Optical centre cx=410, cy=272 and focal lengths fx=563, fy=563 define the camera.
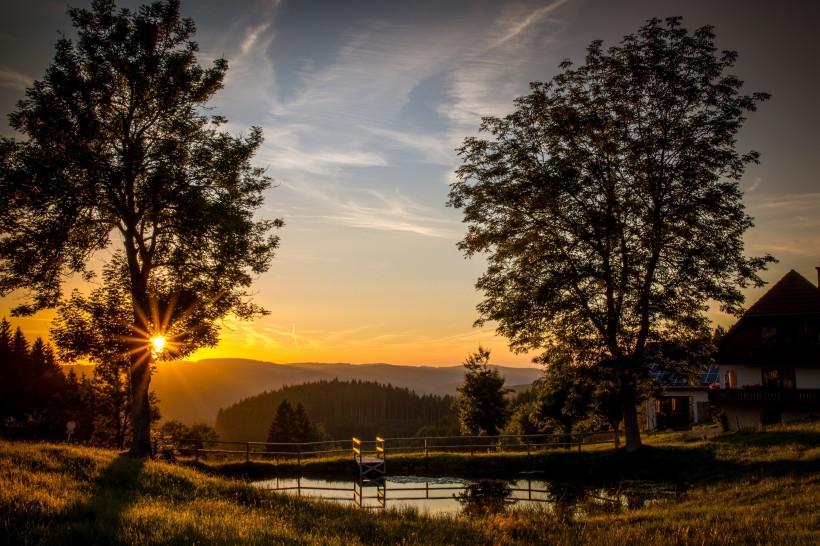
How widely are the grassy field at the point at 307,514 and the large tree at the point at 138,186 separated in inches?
316

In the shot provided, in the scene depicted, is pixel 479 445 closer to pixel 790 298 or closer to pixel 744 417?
pixel 744 417

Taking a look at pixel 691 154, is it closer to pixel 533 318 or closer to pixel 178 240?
pixel 533 318

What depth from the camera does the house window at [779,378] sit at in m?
43.0

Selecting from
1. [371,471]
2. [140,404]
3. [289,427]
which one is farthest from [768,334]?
[289,427]

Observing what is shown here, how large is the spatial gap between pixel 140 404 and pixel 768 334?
1736 inches

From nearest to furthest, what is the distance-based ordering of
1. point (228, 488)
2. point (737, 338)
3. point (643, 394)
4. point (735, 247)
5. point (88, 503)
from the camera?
point (88, 503) < point (228, 488) < point (735, 247) < point (643, 394) < point (737, 338)

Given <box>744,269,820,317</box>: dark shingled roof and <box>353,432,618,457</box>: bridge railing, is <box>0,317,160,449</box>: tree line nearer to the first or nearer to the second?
<box>353,432,618,457</box>: bridge railing

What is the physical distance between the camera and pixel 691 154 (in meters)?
26.8

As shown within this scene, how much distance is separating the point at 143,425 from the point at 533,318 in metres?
18.7

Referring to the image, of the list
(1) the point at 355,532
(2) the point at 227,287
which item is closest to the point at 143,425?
(2) the point at 227,287

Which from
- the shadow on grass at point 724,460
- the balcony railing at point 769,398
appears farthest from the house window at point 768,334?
the shadow on grass at point 724,460

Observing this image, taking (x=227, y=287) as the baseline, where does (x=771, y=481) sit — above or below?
below

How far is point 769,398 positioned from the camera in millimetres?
40500

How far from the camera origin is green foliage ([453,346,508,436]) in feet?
171
